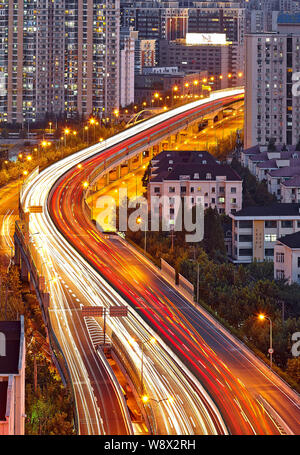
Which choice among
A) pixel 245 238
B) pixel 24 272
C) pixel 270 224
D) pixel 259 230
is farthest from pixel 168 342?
pixel 270 224

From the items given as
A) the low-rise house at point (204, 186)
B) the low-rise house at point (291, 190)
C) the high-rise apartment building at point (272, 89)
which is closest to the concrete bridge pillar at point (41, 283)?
the low-rise house at point (204, 186)

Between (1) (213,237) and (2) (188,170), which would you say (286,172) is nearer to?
(2) (188,170)

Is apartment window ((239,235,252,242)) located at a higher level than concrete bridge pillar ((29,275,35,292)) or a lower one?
higher

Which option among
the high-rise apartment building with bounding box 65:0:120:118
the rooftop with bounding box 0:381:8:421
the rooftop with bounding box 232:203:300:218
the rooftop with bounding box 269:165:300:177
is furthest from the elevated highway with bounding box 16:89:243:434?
the high-rise apartment building with bounding box 65:0:120:118

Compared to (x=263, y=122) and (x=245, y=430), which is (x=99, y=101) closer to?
(x=263, y=122)

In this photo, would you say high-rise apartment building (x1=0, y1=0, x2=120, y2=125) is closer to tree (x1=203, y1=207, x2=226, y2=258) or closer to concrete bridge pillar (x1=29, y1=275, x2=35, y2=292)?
tree (x1=203, y1=207, x2=226, y2=258)

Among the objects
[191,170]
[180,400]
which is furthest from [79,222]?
[180,400]
